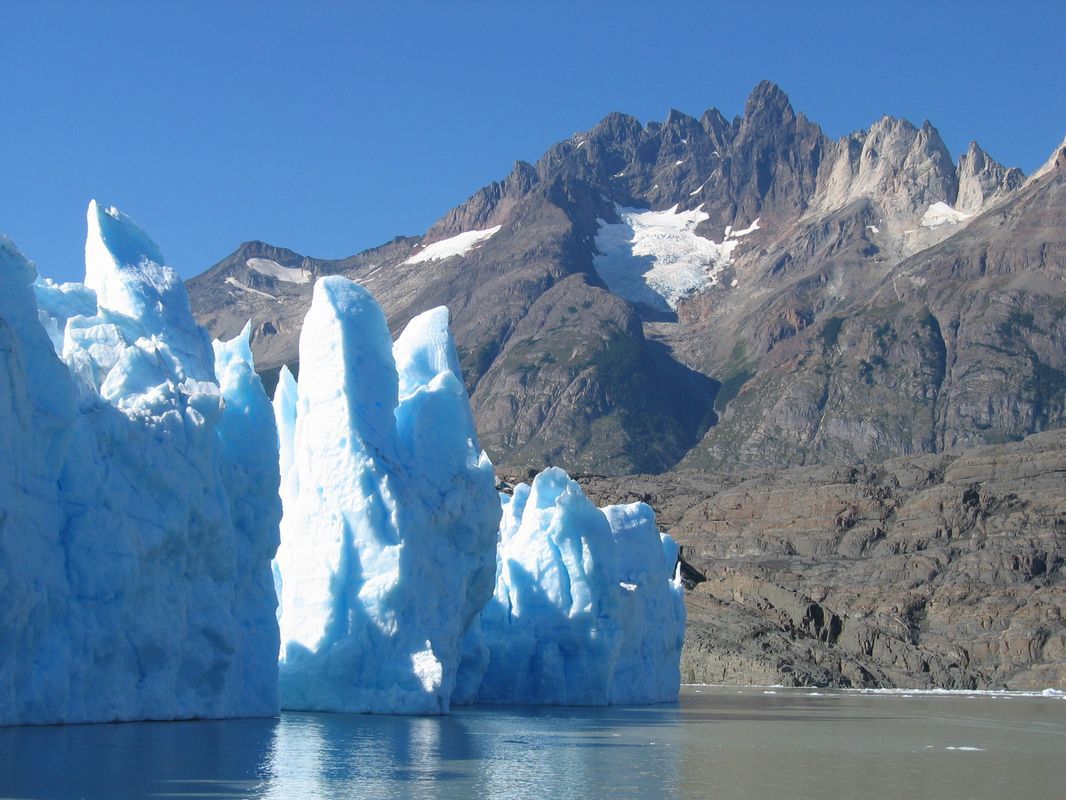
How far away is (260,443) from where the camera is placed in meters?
36.3

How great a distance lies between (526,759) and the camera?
28812 mm

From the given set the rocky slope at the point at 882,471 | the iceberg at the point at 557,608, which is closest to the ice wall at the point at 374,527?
the iceberg at the point at 557,608

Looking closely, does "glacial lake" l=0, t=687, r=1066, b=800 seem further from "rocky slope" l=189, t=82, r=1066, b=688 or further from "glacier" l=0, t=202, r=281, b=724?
"rocky slope" l=189, t=82, r=1066, b=688

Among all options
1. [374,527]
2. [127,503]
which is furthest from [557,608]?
[127,503]

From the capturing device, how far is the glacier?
91.9 feet

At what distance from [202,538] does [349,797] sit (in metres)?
11.7

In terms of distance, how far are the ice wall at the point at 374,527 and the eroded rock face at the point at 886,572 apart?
4736 centimetres

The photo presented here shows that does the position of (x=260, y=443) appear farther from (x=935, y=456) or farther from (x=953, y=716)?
(x=935, y=456)

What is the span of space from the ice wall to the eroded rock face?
47363 millimetres

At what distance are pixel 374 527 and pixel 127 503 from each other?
862 cm

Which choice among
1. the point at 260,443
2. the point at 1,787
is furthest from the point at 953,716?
the point at 1,787

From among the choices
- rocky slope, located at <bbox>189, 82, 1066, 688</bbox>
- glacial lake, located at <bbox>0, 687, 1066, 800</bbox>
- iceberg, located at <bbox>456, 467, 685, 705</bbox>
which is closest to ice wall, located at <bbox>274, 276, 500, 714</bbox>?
glacial lake, located at <bbox>0, 687, 1066, 800</bbox>

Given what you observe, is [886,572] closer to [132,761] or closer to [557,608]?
[557,608]

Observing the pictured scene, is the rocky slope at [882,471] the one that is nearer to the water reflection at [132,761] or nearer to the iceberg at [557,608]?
the iceberg at [557,608]
